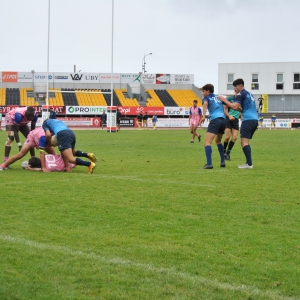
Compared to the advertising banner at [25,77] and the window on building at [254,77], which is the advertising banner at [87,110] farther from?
the window on building at [254,77]

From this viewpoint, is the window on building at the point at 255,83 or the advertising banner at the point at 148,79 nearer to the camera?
the window on building at the point at 255,83

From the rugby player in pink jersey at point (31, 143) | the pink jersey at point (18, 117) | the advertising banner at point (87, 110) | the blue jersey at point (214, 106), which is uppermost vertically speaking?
the advertising banner at point (87, 110)

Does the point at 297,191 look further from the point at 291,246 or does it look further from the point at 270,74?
the point at 270,74

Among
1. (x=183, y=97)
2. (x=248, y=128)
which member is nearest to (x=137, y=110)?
(x=183, y=97)

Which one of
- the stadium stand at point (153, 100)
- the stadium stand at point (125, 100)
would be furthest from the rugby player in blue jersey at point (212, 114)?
the stadium stand at point (125, 100)

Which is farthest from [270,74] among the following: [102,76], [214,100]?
[214,100]

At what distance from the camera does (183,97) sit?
75.1 meters

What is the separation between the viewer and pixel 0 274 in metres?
4.55

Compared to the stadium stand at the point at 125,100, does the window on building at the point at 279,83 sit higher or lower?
higher

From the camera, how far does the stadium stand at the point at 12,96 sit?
6899 cm

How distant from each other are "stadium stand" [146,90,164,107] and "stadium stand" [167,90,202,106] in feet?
7.48

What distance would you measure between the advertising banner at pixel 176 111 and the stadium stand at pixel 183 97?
24.1 feet

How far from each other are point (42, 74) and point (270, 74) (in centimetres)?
2897

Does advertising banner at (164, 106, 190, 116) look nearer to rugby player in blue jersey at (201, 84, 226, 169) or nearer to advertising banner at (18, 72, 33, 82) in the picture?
advertising banner at (18, 72, 33, 82)
